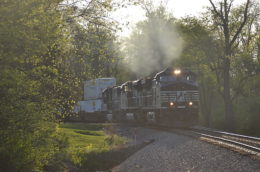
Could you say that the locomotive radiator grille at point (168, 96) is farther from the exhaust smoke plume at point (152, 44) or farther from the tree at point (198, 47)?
the exhaust smoke plume at point (152, 44)

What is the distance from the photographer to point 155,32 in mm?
52969

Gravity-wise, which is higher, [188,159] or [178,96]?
[178,96]

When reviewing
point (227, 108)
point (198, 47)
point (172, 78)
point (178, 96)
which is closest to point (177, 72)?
point (172, 78)

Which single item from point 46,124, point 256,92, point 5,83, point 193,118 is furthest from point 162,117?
point 256,92

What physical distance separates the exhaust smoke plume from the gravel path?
100ft

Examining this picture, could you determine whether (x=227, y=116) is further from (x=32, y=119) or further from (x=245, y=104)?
(x=32, y=119)

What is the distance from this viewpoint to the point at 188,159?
42.2 ft

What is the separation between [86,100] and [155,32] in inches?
525

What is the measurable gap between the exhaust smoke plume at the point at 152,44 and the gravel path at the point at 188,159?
100ft

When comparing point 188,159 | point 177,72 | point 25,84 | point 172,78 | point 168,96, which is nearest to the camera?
point 25,84

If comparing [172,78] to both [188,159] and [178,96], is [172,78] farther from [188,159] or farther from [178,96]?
[188,159]

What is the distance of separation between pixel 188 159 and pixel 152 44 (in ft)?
137

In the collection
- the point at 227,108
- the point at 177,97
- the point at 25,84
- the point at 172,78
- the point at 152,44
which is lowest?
the point at 227,108

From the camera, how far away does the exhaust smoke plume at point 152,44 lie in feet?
162
